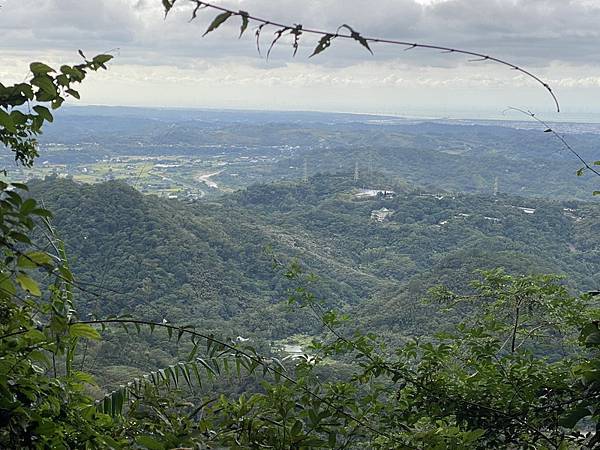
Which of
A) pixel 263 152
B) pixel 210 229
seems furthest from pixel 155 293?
pixel 263 152

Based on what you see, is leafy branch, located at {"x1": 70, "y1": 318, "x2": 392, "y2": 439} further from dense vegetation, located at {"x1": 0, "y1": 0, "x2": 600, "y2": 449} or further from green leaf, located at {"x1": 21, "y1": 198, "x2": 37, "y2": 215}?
green leaf, located at {"x1": 21, "y1": 198, "x2": 37, "y2": 215}

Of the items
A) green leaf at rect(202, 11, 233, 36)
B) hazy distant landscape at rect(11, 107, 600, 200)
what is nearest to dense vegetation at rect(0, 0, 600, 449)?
green leaf at rect(202, 11, 233, 36)

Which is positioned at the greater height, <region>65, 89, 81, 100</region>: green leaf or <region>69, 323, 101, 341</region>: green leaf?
<region>65, 89, 81, 100</region>: green leaf

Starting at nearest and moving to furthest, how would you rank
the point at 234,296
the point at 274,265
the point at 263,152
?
the point at 274,265
the point at 234,296
the point at 263,152

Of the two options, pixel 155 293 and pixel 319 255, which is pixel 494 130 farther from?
pixel 155 293

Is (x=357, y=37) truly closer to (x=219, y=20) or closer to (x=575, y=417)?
(x=219, y=20)

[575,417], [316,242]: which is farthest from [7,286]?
[316,242]
